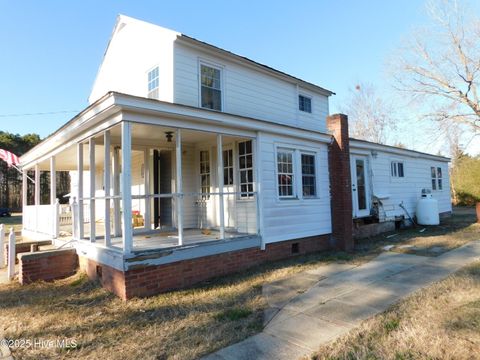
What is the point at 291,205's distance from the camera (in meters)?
8.36

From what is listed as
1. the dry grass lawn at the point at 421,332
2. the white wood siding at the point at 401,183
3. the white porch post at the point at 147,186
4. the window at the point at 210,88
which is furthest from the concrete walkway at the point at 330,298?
the window at the point at 210,88

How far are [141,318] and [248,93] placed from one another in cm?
727

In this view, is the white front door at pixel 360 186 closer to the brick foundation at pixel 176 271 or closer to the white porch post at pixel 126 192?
the brick foundation at pixel 176 271

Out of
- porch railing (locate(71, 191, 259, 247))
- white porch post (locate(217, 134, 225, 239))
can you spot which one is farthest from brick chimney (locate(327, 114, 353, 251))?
white porch post (locate(217, 134, 225, 239))

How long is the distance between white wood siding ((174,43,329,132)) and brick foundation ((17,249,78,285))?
4.51 meters

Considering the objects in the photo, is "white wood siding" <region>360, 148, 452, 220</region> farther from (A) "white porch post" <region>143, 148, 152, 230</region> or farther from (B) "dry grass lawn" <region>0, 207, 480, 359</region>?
(A) "white porch post" <region>143, 148, 152, 230</region>

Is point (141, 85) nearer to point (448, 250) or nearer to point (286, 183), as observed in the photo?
point (286, 183)

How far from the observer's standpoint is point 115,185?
920cm

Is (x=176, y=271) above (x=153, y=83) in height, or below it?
below

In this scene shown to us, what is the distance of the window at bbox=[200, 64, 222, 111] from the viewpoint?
880 centimetres

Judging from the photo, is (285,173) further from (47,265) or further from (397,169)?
(397,169)

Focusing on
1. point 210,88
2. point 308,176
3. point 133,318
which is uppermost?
point 210,88

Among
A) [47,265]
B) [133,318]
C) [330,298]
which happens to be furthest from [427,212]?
[47,265]

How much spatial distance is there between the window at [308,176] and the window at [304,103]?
10.8ft
